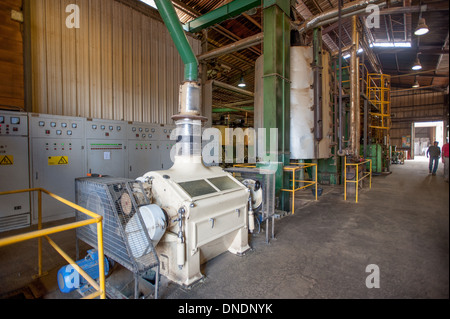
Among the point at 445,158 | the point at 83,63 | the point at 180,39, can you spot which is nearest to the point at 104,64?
the point at 83,63

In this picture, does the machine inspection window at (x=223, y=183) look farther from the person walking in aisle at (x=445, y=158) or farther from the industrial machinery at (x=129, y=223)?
the person walking in aisle at (x=445, y=158)

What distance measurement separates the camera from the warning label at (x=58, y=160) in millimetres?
4824

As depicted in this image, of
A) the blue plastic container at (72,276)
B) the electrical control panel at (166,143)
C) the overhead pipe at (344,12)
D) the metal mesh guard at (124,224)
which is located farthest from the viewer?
the electrical control panel at (166,143)

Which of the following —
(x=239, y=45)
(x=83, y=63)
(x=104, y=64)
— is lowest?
(x=83, y=63)

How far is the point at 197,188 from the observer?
280 cm

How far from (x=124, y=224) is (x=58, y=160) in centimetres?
367

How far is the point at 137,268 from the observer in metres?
2.11

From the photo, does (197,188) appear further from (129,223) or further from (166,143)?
(166,143)

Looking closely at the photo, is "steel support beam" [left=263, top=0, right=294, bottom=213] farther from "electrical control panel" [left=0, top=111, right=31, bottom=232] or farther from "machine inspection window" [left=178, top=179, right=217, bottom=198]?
"electrical control panel" [left=0, top=111, right=31, bottom=232]

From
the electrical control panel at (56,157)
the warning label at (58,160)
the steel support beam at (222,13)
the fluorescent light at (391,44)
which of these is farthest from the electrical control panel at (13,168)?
the fluorescent light at (391,44)

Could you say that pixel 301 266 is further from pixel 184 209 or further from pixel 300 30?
pixel 300 30

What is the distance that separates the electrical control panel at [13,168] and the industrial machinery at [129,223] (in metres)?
2.94

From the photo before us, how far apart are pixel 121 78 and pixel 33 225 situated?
12.9 feet

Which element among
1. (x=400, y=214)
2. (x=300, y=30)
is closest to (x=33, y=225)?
(x=300, y=30)
